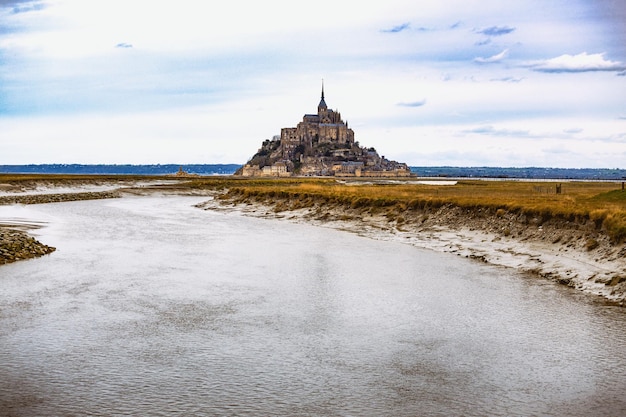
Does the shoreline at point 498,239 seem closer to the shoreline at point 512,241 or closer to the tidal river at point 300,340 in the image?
the shoreline at point 512,241

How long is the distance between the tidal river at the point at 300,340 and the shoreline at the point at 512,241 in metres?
1.28

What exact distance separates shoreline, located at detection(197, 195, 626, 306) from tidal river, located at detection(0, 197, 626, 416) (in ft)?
4.19

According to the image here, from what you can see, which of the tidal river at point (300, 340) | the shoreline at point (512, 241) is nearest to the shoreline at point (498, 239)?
the shoreline at point (512, 241)

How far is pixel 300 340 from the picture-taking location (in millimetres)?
14883

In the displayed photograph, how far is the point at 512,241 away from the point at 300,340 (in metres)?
18.2

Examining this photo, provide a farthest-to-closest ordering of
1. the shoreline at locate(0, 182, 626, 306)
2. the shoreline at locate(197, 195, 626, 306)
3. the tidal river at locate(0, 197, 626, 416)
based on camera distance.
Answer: the shoreline at locate(0, 182, 626, 306) < the shoreline at locate(197, 195, 626, 306) < the tidal river at locate(0, 197, 626, 416)

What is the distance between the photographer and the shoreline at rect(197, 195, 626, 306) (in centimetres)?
2189

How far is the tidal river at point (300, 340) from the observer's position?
1117 cm

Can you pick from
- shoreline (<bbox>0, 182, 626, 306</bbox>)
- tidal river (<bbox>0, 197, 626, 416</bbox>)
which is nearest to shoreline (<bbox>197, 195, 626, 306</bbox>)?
shoreline (<bbox>0, 182, 626, 306</bbox>)

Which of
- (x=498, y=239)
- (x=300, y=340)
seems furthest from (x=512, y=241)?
(x=300, y=340)

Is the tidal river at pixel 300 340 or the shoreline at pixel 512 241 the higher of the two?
the shoreline at pixel 512 241

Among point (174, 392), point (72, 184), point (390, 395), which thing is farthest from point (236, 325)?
point (72, 184)

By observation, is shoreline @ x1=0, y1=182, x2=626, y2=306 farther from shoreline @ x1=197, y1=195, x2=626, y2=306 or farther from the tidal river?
the tidal river

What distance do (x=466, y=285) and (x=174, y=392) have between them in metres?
13.0
